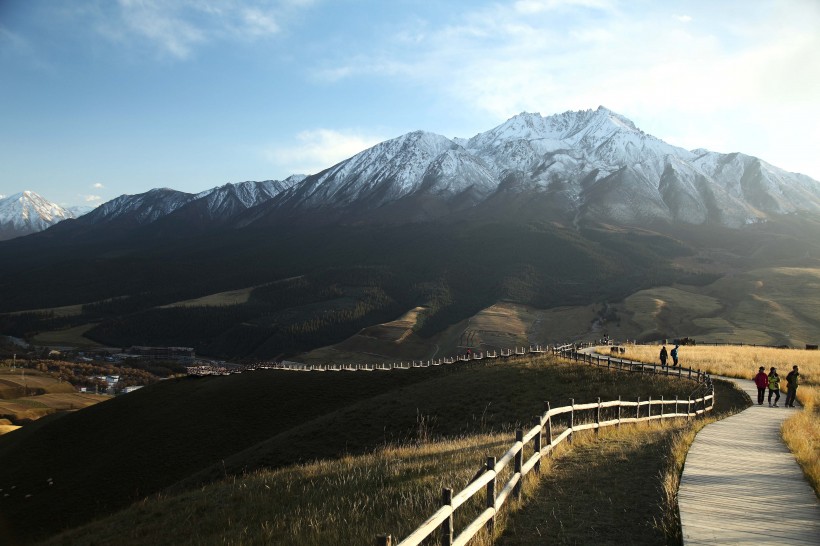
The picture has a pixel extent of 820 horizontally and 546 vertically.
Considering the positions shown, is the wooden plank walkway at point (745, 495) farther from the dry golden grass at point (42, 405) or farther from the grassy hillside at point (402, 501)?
the dry golden grass at point (42, 405)

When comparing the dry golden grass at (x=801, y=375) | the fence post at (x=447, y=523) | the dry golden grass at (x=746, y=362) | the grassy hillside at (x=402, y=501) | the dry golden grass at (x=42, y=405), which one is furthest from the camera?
the dry golden grass at (x=42, y=405)

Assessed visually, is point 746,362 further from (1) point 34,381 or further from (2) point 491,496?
(1) point 34,381

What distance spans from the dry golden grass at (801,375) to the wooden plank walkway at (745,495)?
33 centimetres

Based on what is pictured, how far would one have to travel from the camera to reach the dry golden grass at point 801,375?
15267 millimetres

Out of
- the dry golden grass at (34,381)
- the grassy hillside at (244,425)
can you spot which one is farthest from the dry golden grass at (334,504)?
the dry golden grass at (34,381)

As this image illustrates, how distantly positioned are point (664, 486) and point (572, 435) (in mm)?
6773

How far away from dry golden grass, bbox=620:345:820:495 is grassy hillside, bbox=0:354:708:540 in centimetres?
855

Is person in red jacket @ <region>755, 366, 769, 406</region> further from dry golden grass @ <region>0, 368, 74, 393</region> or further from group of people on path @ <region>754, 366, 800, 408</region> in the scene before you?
dry golden grass @ <region>0, 368, 74, 393</region>

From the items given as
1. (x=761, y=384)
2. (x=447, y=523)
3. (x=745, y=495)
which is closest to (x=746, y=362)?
(x=761, y=384)

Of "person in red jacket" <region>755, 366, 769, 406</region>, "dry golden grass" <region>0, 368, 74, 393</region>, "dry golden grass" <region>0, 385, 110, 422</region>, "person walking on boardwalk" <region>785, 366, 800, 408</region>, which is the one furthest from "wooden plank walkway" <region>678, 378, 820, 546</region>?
"dry golden grass" <region>0, 368, 74, 393</region>

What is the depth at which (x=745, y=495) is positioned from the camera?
11406 mm

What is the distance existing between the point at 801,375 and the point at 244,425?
44.9m

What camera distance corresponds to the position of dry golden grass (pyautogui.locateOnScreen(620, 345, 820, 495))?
15.3 metres

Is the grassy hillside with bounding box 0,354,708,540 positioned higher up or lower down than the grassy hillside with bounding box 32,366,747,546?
lower down
